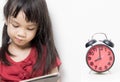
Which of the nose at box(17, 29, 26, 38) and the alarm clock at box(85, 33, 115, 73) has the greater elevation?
the nose at box(17, 29, 26, 38)

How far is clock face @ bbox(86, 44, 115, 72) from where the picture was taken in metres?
1.15

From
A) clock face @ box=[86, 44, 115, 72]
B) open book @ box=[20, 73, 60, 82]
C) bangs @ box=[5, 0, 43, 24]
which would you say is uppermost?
bangs @ box=[5, 0, 43, 24]

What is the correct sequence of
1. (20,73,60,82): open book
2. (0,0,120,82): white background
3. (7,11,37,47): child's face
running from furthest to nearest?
(0,0,120,82): white background → (7,11,37,47): child's face → (20,73,60,82): open book

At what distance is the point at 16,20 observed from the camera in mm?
1104

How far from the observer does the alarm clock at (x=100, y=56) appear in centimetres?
115

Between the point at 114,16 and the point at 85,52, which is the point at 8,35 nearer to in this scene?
the point at 85,52

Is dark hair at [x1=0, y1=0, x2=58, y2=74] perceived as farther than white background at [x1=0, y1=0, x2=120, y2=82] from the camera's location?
No

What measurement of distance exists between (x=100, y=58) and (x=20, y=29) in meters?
0.32

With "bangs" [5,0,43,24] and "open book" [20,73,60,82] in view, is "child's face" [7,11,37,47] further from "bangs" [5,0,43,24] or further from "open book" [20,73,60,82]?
"open book" [20,73,60,82]

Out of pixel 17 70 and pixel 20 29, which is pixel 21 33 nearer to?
pixel 20 29

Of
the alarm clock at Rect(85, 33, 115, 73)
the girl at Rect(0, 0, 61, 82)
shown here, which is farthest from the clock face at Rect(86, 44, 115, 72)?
the girl at Rect(0, 0, 61, 82)

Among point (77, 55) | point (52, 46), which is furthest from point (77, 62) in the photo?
point (52, 46)

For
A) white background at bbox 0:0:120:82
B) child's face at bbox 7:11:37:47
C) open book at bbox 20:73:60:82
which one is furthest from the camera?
white background at bbox 0:0:120:82

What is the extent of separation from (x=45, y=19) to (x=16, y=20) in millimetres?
120
